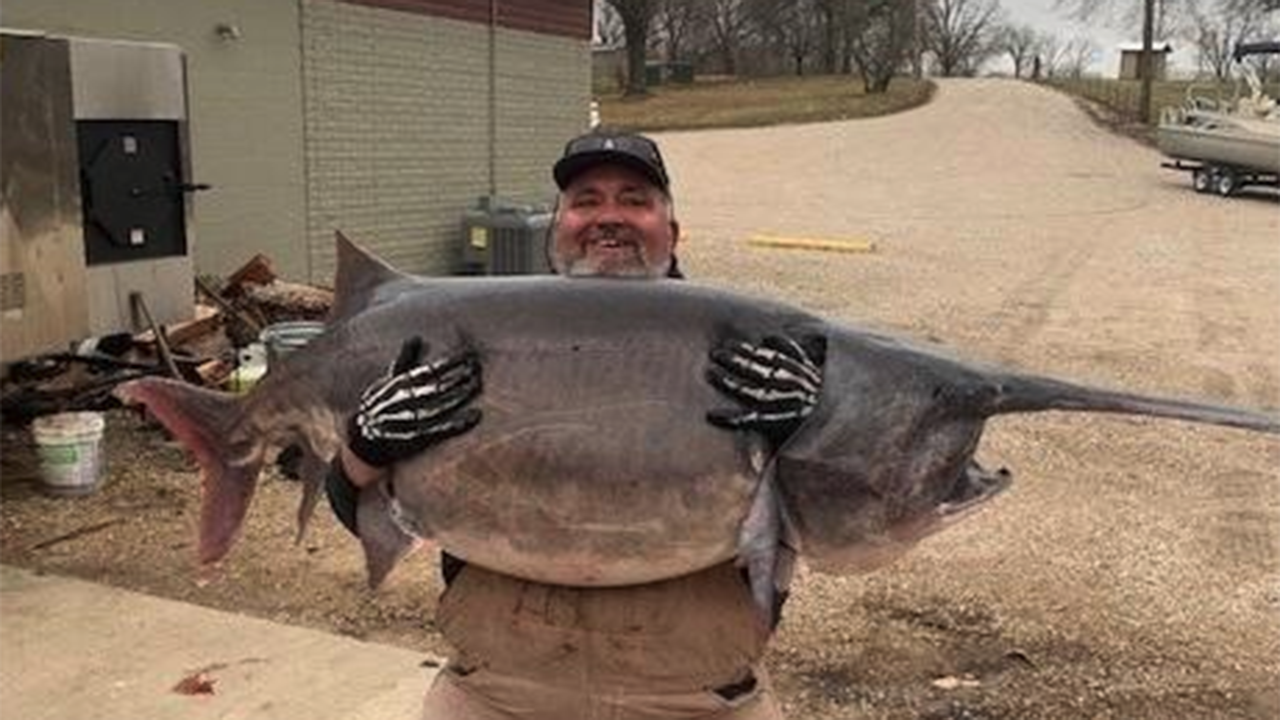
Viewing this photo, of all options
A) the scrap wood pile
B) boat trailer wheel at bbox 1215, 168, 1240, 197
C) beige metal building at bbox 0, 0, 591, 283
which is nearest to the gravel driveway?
boat trailer wheel at bbox 1215, 168, 1240, 197

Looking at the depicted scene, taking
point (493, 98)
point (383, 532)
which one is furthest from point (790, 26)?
point (383, 532)

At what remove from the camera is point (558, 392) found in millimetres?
2221

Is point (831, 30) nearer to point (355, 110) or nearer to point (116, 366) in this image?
point (355, 110)

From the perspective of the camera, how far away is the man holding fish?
2213 mm

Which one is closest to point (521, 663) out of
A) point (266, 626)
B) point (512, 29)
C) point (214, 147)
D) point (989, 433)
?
point (266, 626)

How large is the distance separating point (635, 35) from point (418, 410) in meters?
47.8

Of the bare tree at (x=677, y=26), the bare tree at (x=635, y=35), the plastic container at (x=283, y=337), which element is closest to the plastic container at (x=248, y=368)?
the plastic container at (x=283, y=337)

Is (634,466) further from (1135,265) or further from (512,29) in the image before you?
(1135,265)

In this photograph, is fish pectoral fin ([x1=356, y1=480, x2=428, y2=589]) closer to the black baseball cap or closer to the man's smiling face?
the man's smiling face

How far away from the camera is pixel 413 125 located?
41.9 ft

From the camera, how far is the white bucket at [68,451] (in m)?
6.47

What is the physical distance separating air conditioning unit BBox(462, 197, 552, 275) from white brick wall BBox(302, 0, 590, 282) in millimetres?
248

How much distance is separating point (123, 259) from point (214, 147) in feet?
12.2

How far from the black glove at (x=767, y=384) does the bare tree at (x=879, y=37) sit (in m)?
46.3
